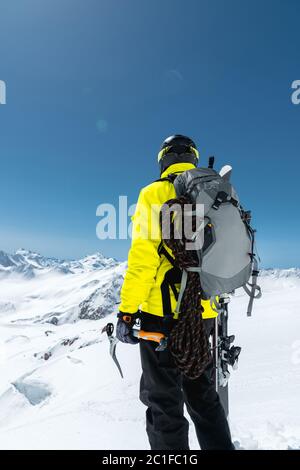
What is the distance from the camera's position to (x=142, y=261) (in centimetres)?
303

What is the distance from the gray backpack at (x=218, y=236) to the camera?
2955mm

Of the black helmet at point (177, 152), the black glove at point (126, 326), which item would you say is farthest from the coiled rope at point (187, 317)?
the black helmet at point (177, 152)

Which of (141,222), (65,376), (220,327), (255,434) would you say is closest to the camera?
(141,222)

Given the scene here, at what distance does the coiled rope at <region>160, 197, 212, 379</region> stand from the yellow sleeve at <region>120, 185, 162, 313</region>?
0.12 meters

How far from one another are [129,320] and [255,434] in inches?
119

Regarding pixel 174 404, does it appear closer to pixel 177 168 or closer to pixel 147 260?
pixel 147 260

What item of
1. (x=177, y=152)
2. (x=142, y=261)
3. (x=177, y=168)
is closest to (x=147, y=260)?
(x=142, y=261)

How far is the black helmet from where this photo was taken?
3602 mm

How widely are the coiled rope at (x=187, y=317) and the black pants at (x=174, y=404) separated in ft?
0.50

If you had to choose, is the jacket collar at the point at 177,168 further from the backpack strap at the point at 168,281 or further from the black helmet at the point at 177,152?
the backpack strap at the point at 168,281

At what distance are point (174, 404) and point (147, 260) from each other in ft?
4.91

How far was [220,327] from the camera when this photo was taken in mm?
3889

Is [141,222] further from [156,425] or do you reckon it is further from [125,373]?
[125,373]
